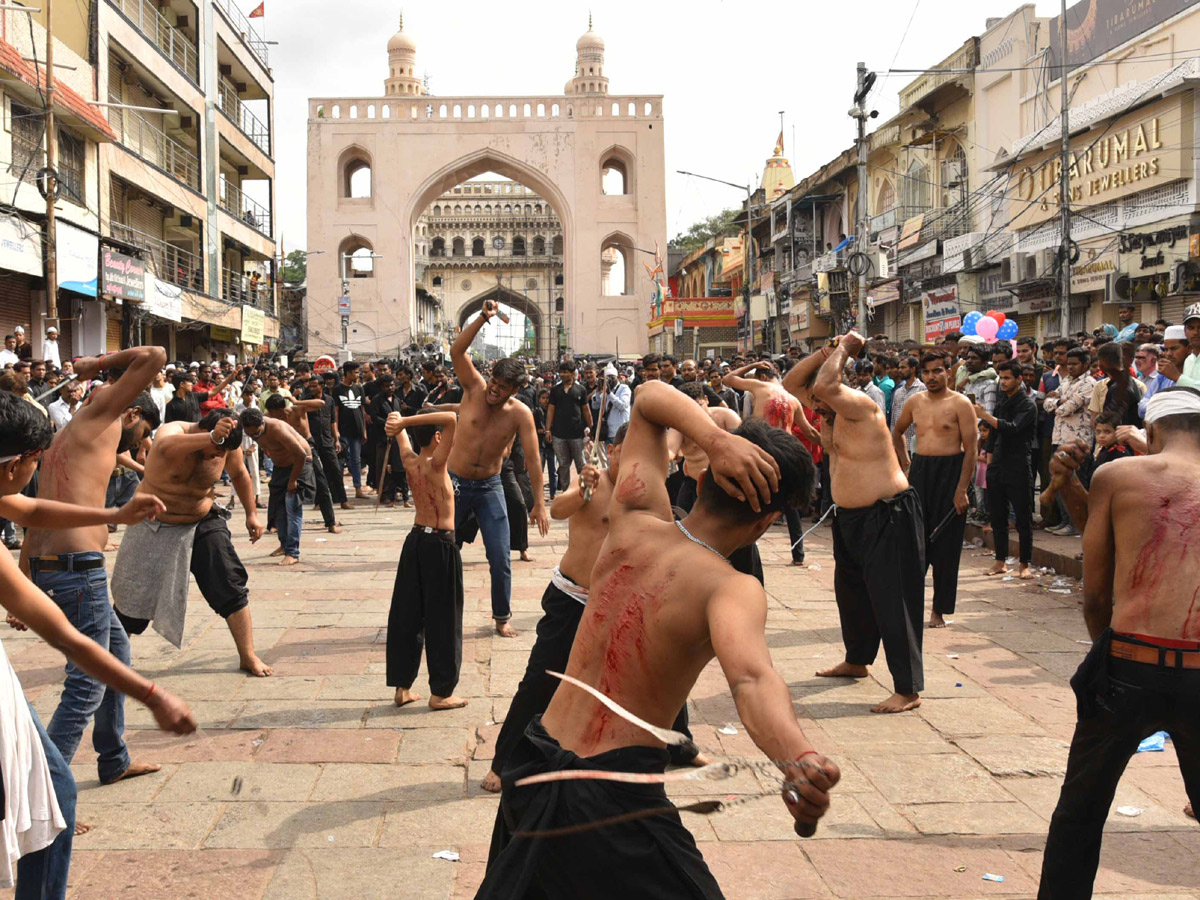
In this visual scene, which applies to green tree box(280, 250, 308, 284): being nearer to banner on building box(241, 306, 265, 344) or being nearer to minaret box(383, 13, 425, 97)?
minaret box(383, 13, 425, 97)

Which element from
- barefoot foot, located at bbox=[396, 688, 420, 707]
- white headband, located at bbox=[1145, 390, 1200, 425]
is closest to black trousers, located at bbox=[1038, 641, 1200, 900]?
white headband, located at bbox=[1145, 390, 1200, 425]

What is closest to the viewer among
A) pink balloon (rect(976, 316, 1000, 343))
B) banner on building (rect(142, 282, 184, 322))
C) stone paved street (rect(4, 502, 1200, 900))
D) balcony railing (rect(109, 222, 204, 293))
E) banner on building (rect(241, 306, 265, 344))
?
stone paved street (rect(4, 502, 1200, 900))

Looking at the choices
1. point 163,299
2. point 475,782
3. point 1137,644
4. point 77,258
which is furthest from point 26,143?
point 1137,644

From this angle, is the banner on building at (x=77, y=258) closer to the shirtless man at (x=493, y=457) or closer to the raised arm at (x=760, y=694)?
the shirtless man at (x=493, y=457)

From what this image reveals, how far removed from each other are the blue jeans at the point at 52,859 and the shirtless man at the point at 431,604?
2585mm

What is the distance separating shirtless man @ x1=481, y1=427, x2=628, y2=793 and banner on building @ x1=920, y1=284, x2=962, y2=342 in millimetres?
19243

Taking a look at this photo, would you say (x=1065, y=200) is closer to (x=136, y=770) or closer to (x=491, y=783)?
(x=491, y=783)

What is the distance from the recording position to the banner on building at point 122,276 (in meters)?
20.3

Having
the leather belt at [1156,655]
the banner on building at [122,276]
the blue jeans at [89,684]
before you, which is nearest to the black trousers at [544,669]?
the blue jeans at [89,684]

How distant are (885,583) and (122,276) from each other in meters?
19.6

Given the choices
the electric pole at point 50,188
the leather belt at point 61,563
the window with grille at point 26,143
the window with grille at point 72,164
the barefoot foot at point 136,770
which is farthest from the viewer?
the window with grille at point 72,164

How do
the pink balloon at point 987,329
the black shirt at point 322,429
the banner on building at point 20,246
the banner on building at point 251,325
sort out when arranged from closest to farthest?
the black shirt at point 322,429 → the pink balloon at point 987,329 → the banner on building at point 20,246 → the banner on building at point 251,325

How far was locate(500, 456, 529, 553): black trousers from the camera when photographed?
9195mm

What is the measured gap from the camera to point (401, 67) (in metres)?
59.5
